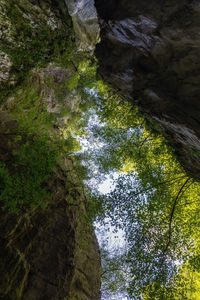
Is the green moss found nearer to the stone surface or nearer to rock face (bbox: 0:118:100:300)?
the stone surface

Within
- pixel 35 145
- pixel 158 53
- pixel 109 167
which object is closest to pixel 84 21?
pixel 158 53

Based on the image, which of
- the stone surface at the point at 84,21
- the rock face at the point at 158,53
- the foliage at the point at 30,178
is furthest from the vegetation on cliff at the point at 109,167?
the rock face at the point at 158,53

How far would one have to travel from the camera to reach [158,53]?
6.39 m

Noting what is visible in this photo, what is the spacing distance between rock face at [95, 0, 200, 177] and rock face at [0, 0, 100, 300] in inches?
122

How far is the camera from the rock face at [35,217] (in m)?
7.50

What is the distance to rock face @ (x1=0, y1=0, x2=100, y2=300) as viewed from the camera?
750 cm

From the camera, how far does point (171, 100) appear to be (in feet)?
22.8

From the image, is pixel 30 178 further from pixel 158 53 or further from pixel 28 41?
pixel 158 53

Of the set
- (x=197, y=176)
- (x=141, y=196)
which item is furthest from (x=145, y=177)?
(x=197, y=176)

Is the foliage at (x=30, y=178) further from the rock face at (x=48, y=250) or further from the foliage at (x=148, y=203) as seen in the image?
the foliage at (x=148, y=203)

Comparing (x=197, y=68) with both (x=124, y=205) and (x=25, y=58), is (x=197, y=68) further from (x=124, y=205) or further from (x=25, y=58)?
(x=124, y=205)

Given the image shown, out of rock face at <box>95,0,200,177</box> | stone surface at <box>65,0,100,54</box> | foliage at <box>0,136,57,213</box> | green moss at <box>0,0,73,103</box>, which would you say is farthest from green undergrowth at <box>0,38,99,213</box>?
rock face at <box>95,0,200,177</box>

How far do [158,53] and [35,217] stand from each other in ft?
33.2

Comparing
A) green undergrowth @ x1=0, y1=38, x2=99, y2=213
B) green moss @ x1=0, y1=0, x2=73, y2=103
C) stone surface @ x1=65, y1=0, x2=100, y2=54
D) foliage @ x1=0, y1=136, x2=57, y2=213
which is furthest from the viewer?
stone surface @ x1=65, y1=0, x2=100, y2=54
